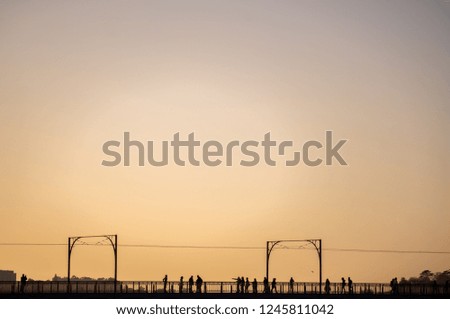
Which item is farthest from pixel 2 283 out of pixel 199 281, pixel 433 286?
pixel 433 286

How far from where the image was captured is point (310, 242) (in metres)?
158

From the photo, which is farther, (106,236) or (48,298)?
(106,236)

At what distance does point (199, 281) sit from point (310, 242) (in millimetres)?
26162

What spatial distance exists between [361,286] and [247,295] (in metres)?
13.2

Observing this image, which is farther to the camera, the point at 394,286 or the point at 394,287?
the point at 394,287

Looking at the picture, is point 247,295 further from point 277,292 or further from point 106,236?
point 106,236
